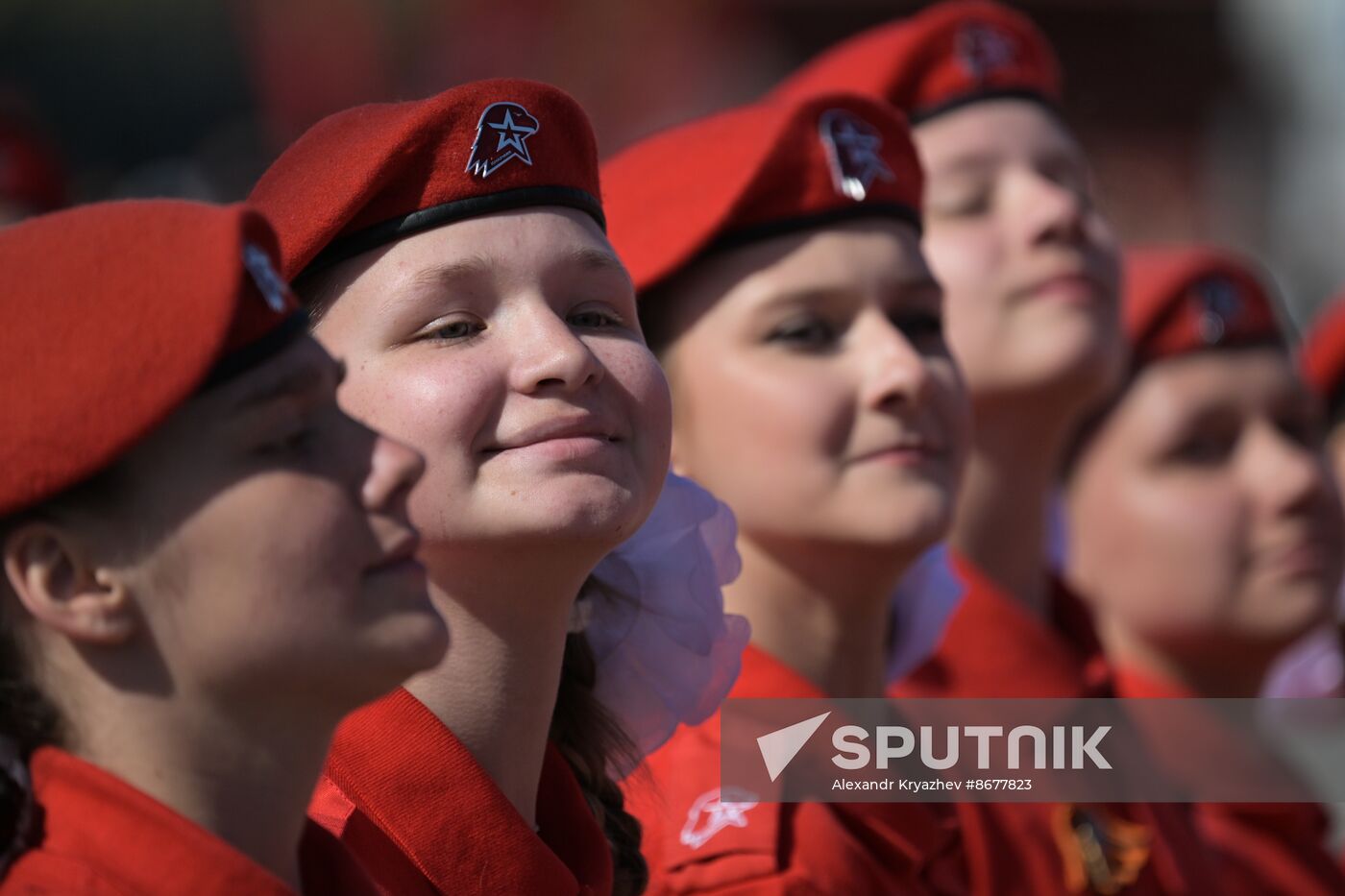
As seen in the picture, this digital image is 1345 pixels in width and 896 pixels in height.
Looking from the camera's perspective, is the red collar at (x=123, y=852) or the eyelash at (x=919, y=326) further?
the eyelash at (x=919, y=326)

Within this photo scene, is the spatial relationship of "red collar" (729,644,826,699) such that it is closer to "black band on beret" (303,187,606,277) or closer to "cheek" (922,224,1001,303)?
"black band on beret" (303,187,606,277)

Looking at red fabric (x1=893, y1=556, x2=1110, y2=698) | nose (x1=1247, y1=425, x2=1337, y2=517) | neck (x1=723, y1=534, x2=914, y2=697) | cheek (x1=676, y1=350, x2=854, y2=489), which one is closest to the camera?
cheek (x1=676, y1=350, x2=854, y2=489)

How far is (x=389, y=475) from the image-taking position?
1846 millimetres

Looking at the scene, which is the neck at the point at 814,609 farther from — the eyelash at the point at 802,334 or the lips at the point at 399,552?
the lips at the point at 399,552

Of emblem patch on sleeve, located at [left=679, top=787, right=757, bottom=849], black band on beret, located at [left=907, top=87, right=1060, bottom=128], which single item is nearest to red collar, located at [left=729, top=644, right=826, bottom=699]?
emblem patch on sleeve, located at [left=679, top=787, right=757, bottom=849]

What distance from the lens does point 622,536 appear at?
229 cm

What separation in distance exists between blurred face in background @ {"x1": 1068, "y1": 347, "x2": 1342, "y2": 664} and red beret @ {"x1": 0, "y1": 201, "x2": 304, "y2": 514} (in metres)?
2.99

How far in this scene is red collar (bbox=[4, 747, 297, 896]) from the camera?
175 cm

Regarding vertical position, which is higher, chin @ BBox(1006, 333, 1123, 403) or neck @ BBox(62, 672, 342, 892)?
neck @ BBox(62, 672, 342, 892)

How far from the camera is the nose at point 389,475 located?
1.84m

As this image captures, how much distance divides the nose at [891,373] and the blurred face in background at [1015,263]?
0.81 m

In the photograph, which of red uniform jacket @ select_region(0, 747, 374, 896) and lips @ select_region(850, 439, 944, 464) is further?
lips @ select_region(850, 439, 944, 464)

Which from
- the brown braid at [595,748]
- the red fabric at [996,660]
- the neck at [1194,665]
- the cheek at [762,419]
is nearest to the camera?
the brown braid at [595,748]

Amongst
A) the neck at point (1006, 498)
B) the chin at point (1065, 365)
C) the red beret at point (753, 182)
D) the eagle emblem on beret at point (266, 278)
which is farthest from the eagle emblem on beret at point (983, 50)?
the eagle emblem on beret at point (266, 278)
